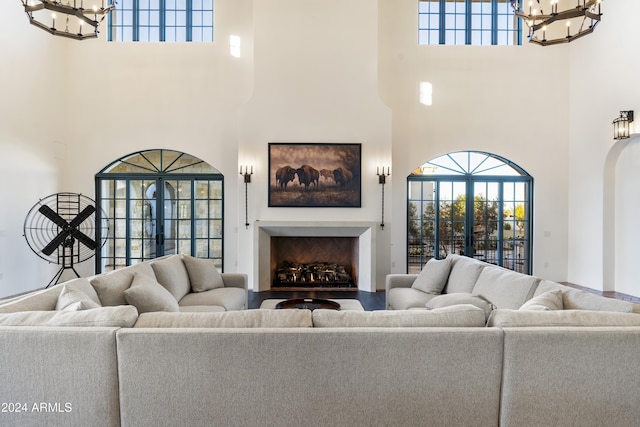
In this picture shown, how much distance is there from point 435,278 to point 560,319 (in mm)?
2303

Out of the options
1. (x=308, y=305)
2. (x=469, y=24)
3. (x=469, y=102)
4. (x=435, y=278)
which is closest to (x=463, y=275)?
(x=435, y=278)

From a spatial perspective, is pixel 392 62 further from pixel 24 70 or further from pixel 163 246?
pixel 24 70

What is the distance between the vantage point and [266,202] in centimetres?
684

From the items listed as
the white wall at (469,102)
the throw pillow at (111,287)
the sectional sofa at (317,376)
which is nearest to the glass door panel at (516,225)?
the white wall at (469,102)

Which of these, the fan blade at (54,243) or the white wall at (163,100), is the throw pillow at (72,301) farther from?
the white wall at (163,100)

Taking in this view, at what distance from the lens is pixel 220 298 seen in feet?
13.5

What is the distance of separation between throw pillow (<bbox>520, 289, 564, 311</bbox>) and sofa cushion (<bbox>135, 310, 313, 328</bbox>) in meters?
1.46

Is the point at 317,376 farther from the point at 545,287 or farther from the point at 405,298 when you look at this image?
the point at 405,298

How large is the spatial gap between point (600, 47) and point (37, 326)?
8834 millimetres

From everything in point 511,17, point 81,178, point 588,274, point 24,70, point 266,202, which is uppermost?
point 511,17

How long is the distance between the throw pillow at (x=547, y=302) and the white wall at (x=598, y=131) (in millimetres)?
5146

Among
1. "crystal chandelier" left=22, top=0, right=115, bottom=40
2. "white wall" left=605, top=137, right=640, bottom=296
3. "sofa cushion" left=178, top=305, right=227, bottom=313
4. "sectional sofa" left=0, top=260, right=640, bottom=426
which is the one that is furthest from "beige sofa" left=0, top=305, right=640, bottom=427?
"white wall" left=605, top=137, right=640, bottom=296

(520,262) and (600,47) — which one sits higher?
(600,47)

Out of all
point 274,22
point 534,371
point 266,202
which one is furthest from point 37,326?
point 274,22
